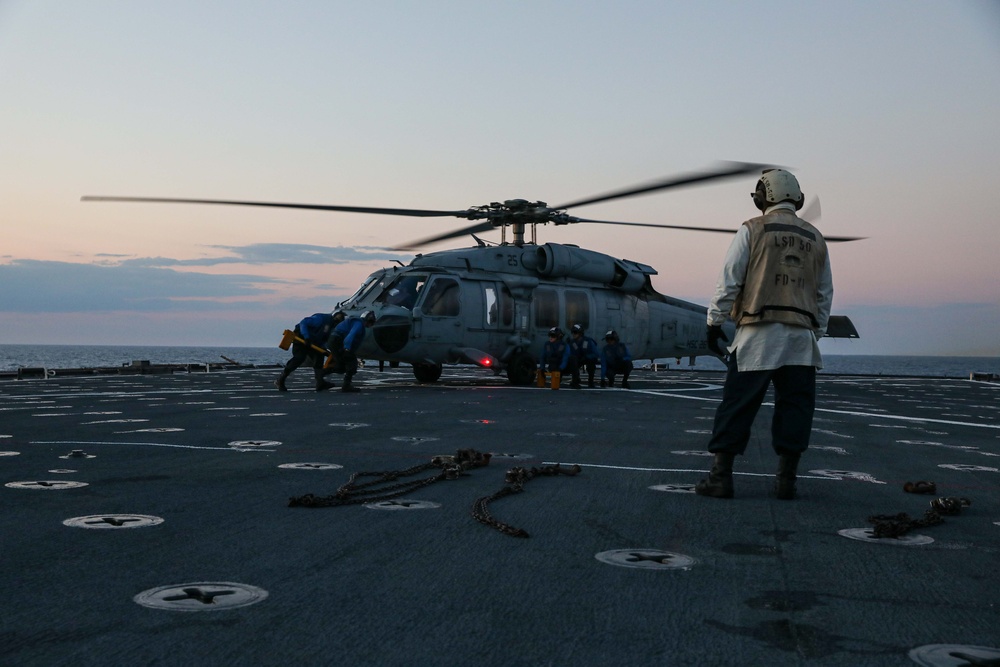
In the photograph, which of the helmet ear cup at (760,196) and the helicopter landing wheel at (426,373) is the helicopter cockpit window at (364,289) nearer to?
the helicopter landing wheel at (426,373)

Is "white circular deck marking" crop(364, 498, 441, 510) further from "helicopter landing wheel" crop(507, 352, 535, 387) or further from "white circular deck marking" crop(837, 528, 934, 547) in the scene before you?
"helicopter landing wheel" crop(507, 352, 535, 387)

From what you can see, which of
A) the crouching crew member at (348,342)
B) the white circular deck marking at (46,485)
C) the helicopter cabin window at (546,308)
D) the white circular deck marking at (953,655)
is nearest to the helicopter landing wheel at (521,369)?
the helicopter cabin window at (546,308)

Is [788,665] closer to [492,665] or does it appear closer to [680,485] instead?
[492,665]

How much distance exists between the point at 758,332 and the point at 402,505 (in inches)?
104

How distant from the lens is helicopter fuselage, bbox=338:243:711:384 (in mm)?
20953

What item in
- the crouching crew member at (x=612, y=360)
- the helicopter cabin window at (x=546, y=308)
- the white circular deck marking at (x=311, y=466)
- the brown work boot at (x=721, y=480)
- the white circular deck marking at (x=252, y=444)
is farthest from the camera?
the crouching crew member at (x=612, y=360)

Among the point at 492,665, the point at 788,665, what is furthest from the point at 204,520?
the point at 788,665

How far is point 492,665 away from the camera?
2457 mm

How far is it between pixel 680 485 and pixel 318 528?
2771 mm

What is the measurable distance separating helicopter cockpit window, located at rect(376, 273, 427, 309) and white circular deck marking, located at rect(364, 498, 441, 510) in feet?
51.8

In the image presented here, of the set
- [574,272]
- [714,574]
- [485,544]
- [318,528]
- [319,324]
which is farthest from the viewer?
[574,272]

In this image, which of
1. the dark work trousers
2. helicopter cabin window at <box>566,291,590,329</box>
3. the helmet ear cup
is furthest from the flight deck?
helicopter cabin window at <box>566,291,590,329</box>

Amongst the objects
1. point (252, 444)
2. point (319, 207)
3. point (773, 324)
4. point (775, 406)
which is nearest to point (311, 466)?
point (252, 444)

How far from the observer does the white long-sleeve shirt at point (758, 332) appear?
589 centimetres
